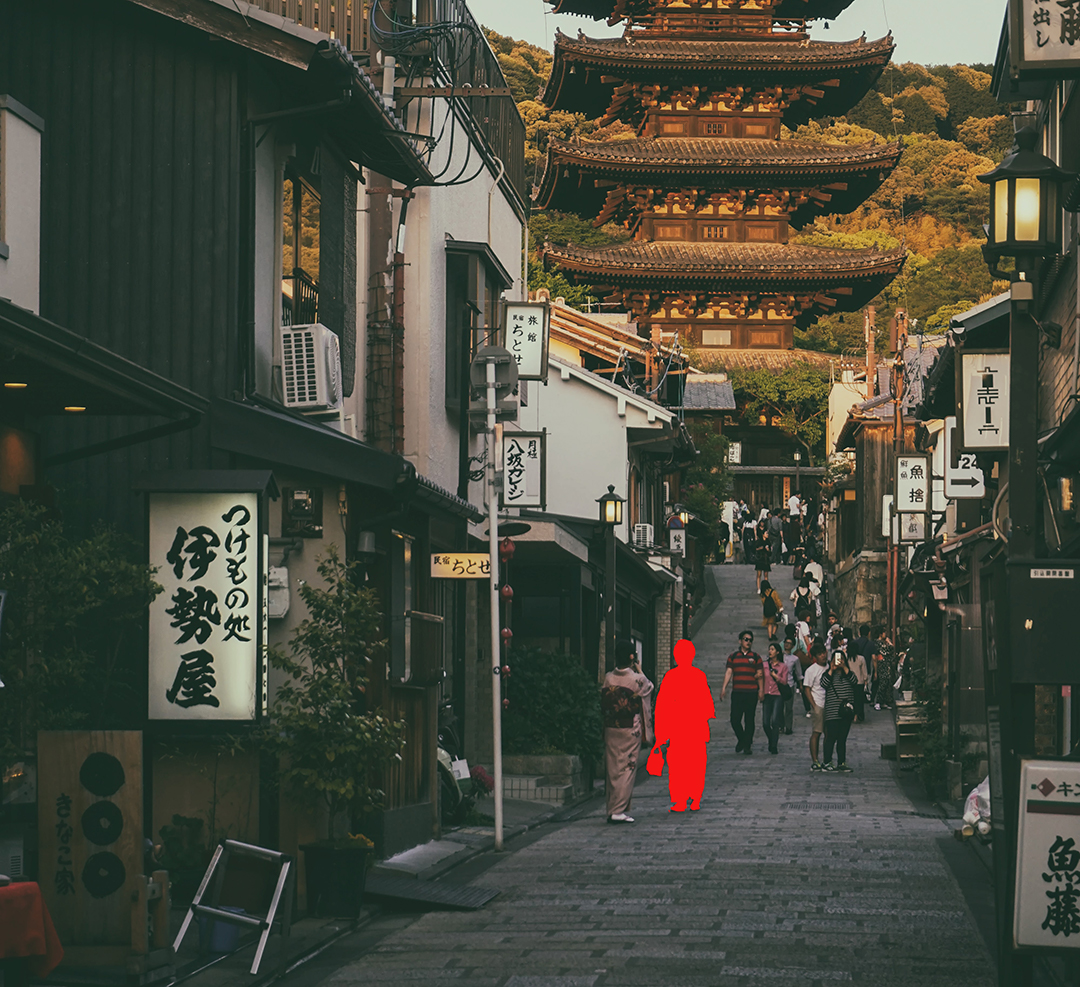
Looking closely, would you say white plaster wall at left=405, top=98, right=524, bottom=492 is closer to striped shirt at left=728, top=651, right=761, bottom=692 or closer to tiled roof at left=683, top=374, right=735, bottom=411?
striped shirt at left=728, top=651, right=761, bottom=692

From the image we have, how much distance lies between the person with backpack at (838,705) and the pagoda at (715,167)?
33.0m

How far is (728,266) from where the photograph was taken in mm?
55844

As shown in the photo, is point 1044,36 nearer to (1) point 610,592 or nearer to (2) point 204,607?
(2) point 204,607

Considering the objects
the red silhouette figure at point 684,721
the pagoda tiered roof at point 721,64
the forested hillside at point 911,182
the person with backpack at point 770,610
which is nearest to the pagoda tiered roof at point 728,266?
the forested hillside at point 911,182

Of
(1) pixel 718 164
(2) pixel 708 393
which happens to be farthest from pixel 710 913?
(1) pixel 718 164

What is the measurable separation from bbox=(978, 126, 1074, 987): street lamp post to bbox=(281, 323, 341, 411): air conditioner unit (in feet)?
16.5

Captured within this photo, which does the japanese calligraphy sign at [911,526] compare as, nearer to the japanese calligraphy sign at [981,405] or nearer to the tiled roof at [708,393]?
the japanese calligraphy sign at [981,405]

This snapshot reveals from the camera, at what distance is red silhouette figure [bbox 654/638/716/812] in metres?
17.3

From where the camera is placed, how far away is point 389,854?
13.4m

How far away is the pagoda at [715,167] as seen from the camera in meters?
55.5

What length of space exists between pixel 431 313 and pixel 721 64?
4121 centimetres

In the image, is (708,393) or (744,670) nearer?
(744,670)

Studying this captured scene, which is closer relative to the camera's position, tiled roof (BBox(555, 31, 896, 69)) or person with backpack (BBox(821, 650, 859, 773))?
person with backpack (BBox(821, 650, 859, 773))

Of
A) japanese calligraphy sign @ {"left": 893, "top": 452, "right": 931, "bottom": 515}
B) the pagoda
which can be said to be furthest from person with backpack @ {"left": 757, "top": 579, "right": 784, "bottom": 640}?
the pagoda
